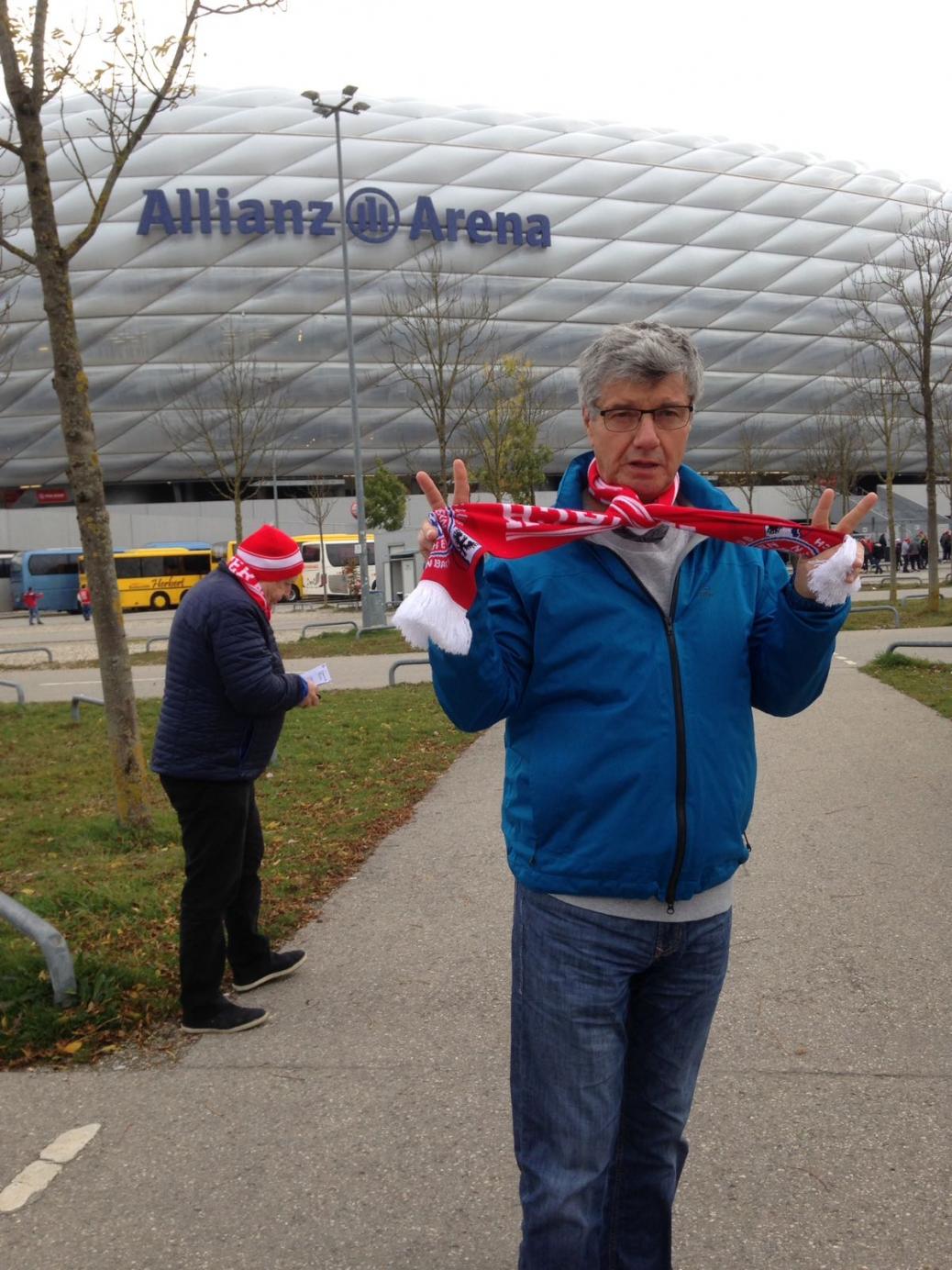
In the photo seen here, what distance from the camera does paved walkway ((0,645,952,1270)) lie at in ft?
8.88

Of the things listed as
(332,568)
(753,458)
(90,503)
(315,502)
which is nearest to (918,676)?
(90,503)

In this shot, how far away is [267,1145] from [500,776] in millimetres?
5402

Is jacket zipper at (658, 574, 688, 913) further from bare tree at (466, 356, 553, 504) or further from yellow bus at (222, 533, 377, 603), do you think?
yellow bus at (222, 533, 377, 603)

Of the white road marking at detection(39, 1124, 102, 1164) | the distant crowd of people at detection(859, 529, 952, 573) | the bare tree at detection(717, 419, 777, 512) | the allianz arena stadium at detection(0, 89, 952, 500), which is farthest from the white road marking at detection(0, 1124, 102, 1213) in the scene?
the bare tree at detection(717, 419, 777, 512)

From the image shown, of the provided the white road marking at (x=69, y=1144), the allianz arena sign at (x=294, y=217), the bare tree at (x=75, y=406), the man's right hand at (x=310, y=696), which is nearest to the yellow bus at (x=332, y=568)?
the allianz arena sign at (x=294, y=217)

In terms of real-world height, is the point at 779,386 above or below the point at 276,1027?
above

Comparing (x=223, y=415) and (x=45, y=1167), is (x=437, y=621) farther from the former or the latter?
(x=223, y=415)

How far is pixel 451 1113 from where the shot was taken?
330 centimetres

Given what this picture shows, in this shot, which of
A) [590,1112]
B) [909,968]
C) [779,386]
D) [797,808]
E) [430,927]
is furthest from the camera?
[779,386]

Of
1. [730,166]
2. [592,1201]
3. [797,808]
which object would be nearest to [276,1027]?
[592,1201]

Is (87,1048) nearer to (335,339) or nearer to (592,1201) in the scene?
(592,1201)

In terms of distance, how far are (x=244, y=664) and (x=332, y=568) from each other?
42.9 metres

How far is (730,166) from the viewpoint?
5891cm

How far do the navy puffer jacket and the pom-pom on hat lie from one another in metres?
0.12
